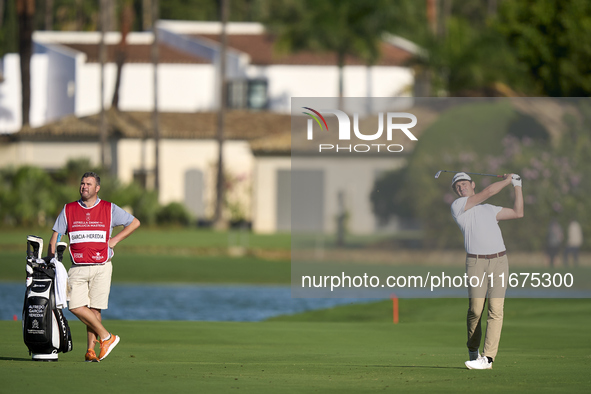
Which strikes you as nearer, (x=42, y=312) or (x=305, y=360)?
(x=42, y=312)

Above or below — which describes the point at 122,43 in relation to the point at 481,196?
above

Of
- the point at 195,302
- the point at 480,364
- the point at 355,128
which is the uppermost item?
the point at 355,128

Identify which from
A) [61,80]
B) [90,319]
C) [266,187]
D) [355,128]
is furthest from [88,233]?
[61,80]

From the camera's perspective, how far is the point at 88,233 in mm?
10992

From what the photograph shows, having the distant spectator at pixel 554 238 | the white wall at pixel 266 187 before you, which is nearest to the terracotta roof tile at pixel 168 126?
the white wall at pixel 266 187

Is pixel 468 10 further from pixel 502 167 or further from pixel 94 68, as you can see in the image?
pixel 502 167

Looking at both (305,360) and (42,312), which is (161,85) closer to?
(305,360)

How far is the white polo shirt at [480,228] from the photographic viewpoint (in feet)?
35.4

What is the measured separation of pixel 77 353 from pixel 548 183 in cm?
971

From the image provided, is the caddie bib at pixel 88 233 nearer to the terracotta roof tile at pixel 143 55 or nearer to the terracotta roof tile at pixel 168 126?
the terracotta roof tile at pixel 168 126

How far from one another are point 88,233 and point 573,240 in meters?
11.0

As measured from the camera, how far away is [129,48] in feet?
208

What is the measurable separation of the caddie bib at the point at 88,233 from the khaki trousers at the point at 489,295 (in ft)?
11.2

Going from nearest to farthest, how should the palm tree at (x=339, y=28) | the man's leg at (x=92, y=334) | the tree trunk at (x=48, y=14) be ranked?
the man's leg at (x=92, y=334) → the palm tree at (x=339, y=28) → the tree trunk at (x=48, y=14)
